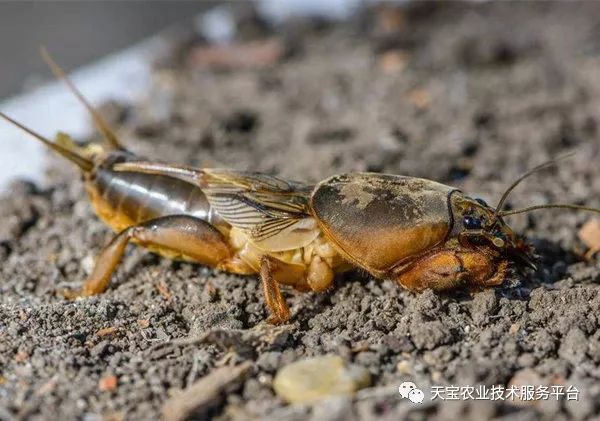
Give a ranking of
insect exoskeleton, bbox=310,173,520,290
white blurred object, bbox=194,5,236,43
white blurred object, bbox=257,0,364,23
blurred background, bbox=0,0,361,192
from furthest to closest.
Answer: white blurred object, bbox=257,0,364,23, white blurred object, bbox=194,5,236,43, blurred background, bbox=0,0,361,192, insect exoskeleton, bbox=310,173,520,290

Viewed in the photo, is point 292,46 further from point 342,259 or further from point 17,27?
point 342,259

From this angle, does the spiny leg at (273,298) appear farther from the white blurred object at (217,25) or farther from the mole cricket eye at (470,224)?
the white blurred object at (217,25)

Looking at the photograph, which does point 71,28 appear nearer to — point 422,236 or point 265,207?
point 265,207

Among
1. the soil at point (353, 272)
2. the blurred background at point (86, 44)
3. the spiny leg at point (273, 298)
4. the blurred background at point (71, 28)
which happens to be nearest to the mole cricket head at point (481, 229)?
the soil at point (353, 272)

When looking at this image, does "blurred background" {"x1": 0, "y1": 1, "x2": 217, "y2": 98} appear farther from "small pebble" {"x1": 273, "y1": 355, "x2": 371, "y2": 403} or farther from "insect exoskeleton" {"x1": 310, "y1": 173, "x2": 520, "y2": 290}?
"small pebble" {"x1": 273, "y1": 355, "x2": 371, "y2": 403}

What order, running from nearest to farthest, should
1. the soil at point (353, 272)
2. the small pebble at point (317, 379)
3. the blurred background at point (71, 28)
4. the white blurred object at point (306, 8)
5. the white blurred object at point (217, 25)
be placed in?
1. the small pebble at point (317, 379)
2. the soil at point (353, 272)
3. the blurred background at point (71, 28)
4. the white blurred object at point (217, 25)
5. the white blurred object at point (306, 8)

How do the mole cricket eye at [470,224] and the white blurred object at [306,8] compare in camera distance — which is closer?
the mole cricket eye at [470,224]

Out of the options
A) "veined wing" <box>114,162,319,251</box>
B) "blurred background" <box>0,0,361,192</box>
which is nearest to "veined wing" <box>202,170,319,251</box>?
"veined wing" <box>114,162,319,251</box>

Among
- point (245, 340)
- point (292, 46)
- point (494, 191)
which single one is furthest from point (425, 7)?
point (245, 340)
